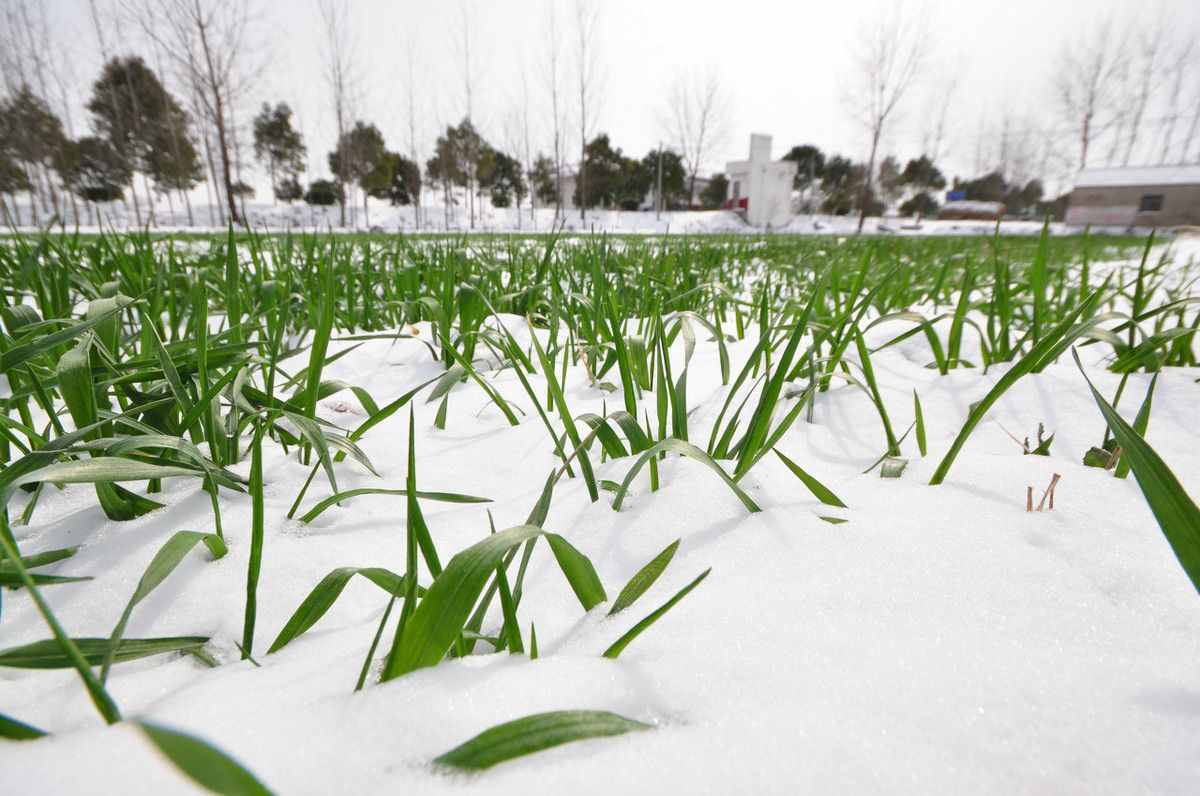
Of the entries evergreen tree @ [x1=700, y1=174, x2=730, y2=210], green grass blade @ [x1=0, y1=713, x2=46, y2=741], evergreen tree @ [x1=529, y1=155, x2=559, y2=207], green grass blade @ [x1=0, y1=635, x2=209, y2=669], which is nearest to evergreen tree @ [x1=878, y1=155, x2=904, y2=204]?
evergreen tree @ [x1=700, y1=174, x2=730, y2=210]

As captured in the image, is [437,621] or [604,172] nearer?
[437,621]

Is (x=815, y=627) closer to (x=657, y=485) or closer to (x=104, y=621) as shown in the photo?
(x=657, y=485)

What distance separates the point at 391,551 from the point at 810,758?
1.70 feet

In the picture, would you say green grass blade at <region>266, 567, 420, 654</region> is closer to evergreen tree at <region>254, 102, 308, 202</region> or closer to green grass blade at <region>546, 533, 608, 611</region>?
green grass blade at <region>546, 533, 608, 611</region>

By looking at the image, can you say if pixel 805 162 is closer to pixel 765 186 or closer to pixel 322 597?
pixel 765 186

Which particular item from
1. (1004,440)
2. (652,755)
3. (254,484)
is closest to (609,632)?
(652,755)

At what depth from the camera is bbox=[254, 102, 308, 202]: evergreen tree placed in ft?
96.4

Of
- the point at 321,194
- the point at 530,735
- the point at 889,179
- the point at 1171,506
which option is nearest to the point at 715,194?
the point at 889,179

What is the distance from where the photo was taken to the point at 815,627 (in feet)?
1.50

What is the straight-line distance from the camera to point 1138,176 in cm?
2658

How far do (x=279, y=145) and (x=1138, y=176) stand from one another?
45.8 metres

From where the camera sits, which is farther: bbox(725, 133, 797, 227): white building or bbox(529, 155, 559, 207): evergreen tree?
bbox(529, 155, 559, 207): evergreen tree

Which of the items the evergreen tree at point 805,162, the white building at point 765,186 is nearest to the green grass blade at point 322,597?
the white building at point 765,186

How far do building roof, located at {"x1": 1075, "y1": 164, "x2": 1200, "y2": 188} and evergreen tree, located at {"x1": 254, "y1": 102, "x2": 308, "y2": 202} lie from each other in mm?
43435
